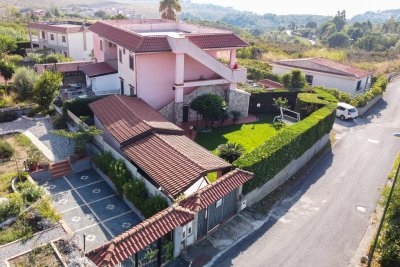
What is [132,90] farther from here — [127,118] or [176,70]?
[127,118]

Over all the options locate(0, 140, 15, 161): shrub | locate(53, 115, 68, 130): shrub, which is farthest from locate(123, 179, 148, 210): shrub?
locate(53, 115, 68, 130): shrub

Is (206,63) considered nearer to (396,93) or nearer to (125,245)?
(125,245)

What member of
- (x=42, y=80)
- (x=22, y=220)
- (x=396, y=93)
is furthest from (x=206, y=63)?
(x=396, y=93)

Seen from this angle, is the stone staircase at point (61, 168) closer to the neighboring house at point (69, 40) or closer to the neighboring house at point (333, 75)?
the neighboring house at point (333, 75)

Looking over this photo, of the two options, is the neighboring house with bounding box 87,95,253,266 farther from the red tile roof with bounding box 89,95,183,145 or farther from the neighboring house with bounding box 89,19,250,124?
the neighboring house with bounding box 89,19,250,124

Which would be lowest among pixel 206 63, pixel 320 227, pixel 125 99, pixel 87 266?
pixel 320 227

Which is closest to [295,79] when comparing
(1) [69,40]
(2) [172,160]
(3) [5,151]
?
(2) [172,160]
